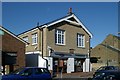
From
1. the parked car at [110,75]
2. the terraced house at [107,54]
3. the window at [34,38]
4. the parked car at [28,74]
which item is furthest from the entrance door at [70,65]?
the parked car at [110,75]

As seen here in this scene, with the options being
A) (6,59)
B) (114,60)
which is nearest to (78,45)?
(6,59)

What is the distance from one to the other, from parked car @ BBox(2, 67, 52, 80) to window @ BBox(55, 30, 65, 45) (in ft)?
49.3

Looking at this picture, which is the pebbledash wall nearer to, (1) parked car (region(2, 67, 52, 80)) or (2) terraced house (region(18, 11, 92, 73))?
(2) terraced house (region(18, 11, 92, 73))

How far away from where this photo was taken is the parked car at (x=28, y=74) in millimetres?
18028

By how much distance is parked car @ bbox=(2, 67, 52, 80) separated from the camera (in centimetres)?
1803

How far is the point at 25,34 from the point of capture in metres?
37.3

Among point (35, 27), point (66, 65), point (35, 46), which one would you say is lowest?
point (66, 65)

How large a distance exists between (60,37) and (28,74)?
1666cm

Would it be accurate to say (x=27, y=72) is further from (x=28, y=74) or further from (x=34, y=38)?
(x=34, y=38)

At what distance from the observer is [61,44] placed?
3481cm

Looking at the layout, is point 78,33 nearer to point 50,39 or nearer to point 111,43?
point 50,39

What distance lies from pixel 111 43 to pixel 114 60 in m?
8.58

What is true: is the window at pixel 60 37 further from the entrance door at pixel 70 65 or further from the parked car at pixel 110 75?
the parked car at pixel 110 75

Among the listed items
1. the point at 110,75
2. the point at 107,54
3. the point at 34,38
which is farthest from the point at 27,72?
the point at 107,54
